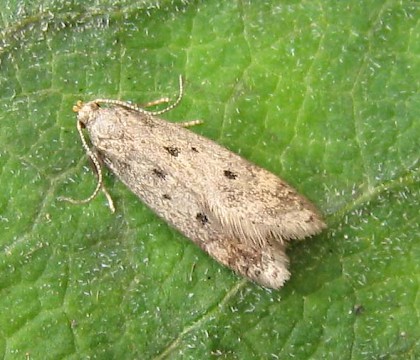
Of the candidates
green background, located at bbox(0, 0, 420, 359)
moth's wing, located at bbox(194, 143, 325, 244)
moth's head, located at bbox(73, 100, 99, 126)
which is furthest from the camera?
moth's head, located at bbox(73, 100, 99, 126)

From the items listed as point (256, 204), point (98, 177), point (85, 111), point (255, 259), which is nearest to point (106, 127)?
point (85, 111)

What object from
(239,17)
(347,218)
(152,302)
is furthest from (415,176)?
(152,302)

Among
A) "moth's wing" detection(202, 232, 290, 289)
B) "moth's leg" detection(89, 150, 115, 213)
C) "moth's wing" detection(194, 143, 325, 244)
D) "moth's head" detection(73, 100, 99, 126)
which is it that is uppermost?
"moth's head" detection(73, 100, 99, 126)

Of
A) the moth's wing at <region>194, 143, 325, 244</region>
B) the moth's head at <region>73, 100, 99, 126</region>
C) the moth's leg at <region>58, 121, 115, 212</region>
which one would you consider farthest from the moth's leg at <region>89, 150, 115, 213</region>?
the moth's wing at <region>194, 143, 325, 244</region>

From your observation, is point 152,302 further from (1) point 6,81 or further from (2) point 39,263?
(1) point 6,81

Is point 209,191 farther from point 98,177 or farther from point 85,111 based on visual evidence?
point 85,111

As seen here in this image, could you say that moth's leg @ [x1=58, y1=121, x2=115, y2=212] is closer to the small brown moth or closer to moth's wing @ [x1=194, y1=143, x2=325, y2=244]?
the small brown moth
